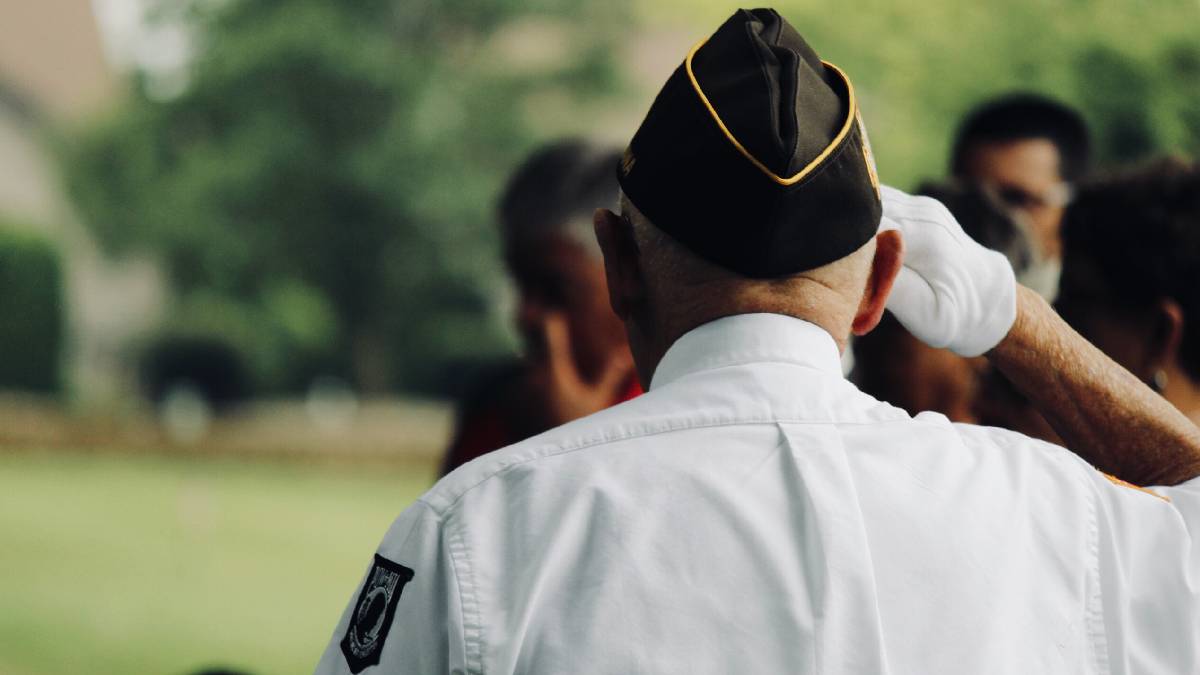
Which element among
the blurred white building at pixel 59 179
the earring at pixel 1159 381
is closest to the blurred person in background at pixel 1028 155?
the earring at pixel 1159 381

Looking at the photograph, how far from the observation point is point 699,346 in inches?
58.3

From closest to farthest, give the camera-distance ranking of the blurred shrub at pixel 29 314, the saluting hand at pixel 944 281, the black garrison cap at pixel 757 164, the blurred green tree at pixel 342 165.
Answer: the black garrison cap at pixel 757 164, the saluting hand at pixel 944 281, the blurred shrub at pixel 29 314, the blurred green tree at pixel 342 165

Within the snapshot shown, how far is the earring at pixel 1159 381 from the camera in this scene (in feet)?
7.91

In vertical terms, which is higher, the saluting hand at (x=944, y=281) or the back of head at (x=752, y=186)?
the back of head at (x=752, y=186)

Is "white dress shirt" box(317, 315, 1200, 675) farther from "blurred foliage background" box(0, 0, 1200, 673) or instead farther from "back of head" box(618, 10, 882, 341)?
"blurred foliage background" box(0, 0, 1200, 673)

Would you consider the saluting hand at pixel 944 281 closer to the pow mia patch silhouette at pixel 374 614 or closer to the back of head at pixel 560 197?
the pow mia patch silhouette at pixel 374 614

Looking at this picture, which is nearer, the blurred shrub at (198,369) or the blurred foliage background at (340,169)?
the blurred shrub at (198,369)

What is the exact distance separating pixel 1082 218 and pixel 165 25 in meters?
32.5

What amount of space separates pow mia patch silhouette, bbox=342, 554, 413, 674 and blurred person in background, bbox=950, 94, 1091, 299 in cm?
323

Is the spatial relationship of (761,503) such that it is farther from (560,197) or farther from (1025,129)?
(1025,129)

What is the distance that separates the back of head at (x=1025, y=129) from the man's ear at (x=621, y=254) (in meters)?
3.17

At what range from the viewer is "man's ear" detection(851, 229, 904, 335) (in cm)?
158

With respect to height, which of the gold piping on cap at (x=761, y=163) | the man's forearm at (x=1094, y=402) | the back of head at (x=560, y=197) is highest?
the back of head at (x=560, y=197)

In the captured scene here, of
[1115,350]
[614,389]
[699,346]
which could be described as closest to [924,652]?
[699,346]
